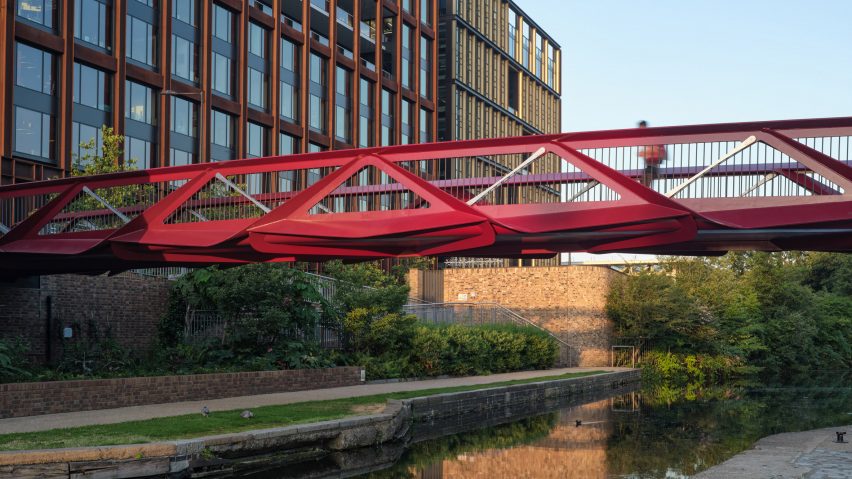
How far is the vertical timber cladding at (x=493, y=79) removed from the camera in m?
73.1

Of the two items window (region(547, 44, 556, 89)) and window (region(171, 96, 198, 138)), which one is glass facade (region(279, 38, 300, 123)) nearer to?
window (region(171, 96, 198, 138))

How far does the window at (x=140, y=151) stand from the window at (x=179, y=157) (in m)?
1.05

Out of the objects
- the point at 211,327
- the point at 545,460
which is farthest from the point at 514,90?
the point at 545,460

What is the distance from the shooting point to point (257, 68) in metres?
52.1

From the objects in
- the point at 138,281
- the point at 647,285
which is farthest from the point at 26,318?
the point at 647,285

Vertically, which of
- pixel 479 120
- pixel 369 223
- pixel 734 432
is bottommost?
pixel 734 432

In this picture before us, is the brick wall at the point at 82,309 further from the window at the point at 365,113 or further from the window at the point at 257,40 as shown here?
the window at the point at 365,113

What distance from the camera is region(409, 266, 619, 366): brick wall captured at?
4116cm

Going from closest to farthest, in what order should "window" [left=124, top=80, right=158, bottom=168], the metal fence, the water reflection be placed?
the water reflection
the metal fence
"window" [left=124, top=80, right=158, bottom=168]

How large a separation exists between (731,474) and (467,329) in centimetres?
1875

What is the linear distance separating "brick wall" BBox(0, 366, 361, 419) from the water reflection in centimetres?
498

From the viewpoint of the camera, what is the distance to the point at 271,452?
51.5 ft

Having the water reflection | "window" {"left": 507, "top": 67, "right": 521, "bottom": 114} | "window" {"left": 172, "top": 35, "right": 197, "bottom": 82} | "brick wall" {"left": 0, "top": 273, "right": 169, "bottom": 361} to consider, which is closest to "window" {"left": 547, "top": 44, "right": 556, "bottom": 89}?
"window" {"left": 507, "top": 67, "right": 521, "bottom": 114}

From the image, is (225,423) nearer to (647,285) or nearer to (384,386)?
(384,386)
